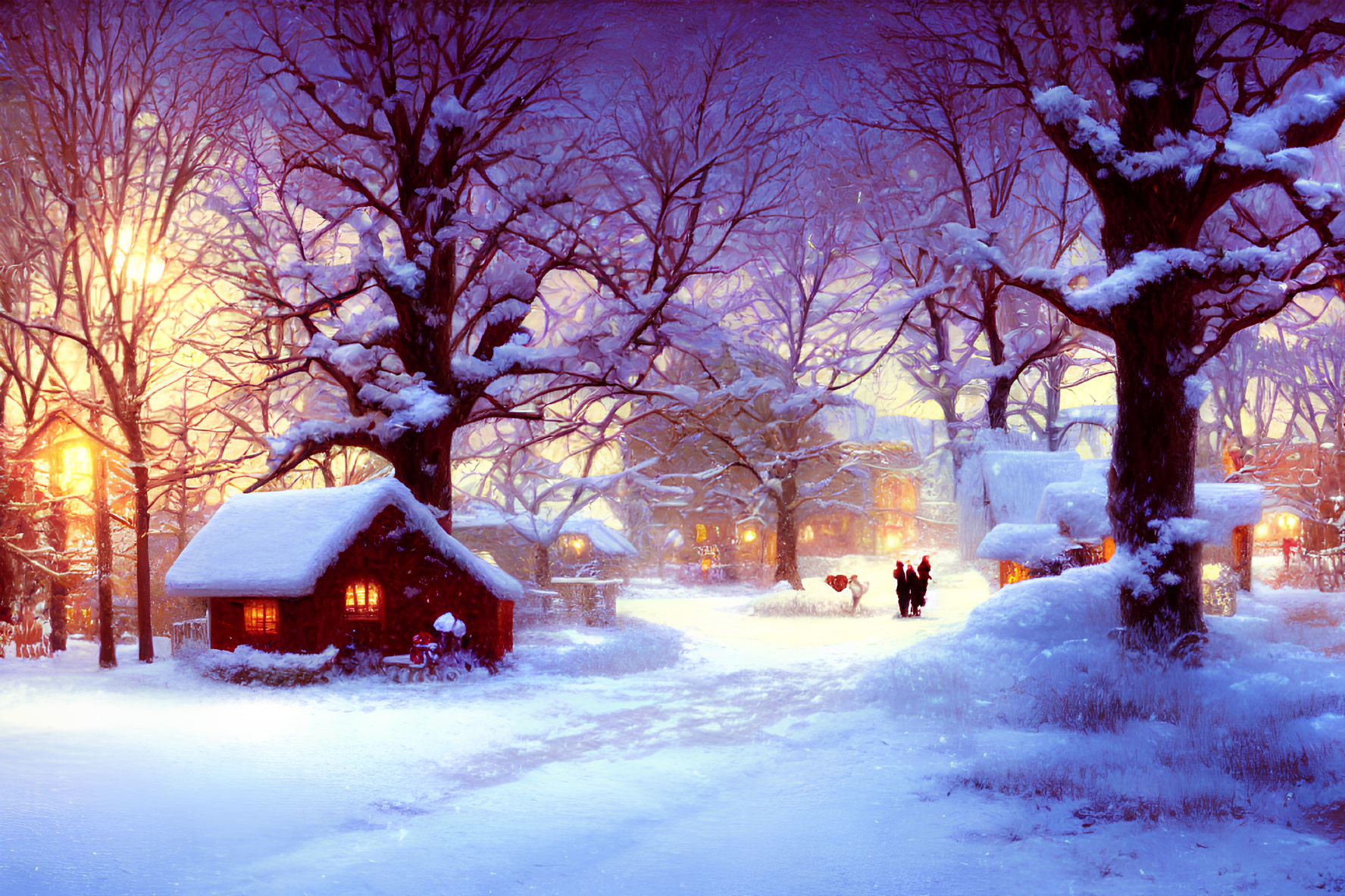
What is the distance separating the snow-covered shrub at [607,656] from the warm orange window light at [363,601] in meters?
2.67

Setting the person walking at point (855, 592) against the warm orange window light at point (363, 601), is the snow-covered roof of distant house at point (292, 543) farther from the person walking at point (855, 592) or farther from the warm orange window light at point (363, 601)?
the person walking at point (855, 592)

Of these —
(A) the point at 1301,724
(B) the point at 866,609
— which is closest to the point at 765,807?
(A) the point at 1301,724

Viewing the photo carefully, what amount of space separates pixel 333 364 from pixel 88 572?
31.5 ft

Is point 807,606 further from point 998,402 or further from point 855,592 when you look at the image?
point 998,402

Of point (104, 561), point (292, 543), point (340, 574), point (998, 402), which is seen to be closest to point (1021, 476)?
point (998, 402)

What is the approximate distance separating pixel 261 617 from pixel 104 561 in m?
3.86

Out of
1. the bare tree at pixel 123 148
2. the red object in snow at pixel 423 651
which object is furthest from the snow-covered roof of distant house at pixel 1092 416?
the bare tree at pixel 123 148

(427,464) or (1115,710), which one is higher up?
(427,464)

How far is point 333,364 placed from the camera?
17.1 metres

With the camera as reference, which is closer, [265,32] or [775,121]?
[265,32]

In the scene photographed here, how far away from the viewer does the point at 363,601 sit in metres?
17.0

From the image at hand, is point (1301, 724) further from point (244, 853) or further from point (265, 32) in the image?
point (265, 32)

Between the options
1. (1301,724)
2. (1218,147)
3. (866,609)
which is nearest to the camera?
(1301,724)

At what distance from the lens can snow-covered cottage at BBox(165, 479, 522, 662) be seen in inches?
641
